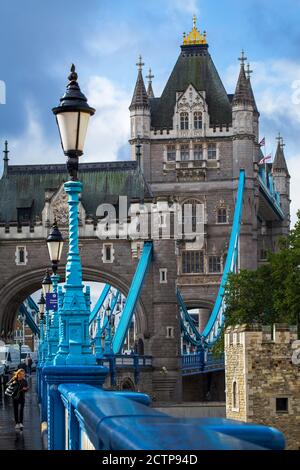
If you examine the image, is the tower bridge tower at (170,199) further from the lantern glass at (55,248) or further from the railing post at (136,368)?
the lantern glass at (55,248)

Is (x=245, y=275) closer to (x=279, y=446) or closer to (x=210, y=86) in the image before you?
(x=210, y=86)

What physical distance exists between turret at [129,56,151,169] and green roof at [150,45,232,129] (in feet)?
3.00

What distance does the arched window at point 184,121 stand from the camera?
86.5m

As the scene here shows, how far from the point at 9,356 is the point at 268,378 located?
52.7 feet

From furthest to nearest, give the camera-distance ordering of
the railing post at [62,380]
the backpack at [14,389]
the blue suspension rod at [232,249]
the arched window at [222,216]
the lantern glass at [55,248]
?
the arched window at [222,216], the blue suspension rod at [232,249], the backpack at [14,389], the lantern glass at [55,248], the railing post at [62,380]

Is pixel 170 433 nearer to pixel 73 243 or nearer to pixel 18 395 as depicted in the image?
pixel 73 243

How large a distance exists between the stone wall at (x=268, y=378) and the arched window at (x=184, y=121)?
48210 millimetres

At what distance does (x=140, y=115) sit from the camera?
86688mm

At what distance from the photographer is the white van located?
160 feet

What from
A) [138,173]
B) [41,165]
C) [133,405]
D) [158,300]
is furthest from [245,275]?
[133,405]

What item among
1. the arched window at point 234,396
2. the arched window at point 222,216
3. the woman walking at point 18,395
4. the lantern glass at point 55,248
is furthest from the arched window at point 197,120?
the lantern glass at point 55,248

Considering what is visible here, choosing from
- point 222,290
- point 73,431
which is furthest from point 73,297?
point 222,290

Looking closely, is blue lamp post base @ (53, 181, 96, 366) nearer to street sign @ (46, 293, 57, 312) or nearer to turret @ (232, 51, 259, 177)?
street sign @ (46, 293, 57, 312)

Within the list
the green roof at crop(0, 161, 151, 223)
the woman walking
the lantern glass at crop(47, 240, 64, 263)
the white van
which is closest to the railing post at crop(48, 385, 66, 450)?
the lantern glass at crop(47, 240, 64, 263)
